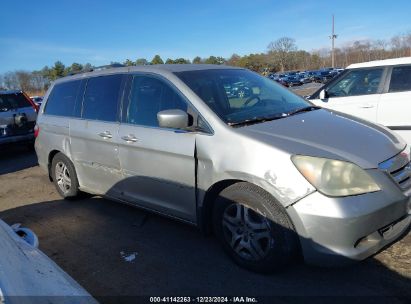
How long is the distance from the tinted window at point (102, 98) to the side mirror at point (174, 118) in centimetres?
111

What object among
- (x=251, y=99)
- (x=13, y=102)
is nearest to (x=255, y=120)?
(x=251, y=99)

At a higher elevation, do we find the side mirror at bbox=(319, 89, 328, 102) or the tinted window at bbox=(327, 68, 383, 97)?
the tinted window at bbox=(327, 68, 383, 97)

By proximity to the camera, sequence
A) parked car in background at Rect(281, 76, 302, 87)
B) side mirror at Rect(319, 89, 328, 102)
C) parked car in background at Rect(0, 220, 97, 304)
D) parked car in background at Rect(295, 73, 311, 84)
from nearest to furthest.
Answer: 1. parked car in background at Rect(0, 220, 97, 304)
2. side mirror at Rect(319, 89, 328, 102)
3. parked car in background at Rect(281, 76, 302, 87)
4. parked car in background at Rect(295, 73, 311, 84)

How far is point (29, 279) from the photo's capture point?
1.74 metres

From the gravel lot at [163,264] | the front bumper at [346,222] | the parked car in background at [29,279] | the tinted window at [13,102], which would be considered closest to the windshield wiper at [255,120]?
the front bumper at [346,222]

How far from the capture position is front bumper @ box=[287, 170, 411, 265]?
2.68 meters

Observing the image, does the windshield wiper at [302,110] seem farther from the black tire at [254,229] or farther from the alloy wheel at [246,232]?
the alloy wheel at [246,232]

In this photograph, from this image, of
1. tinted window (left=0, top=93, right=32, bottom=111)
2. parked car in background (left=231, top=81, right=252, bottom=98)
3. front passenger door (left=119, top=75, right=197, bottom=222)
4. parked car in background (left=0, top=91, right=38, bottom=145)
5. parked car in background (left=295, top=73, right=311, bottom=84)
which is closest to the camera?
front passenger door (left=119, top=75, right=197, bottom=222)

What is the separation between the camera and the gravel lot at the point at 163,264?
3006 millimetres

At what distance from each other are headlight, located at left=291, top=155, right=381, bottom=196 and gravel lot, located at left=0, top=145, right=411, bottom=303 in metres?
0.80

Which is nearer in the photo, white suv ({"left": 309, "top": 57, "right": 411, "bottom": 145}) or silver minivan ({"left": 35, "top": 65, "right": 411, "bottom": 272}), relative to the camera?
silver minivan ({"left": 35, "top": 65, "right": 411, "bottom": 272})

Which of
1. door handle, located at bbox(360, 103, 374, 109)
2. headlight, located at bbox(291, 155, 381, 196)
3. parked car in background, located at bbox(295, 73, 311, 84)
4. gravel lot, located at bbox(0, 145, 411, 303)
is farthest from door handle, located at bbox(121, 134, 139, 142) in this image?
parked car in background, located at bbox(295, 73, 311, 84)

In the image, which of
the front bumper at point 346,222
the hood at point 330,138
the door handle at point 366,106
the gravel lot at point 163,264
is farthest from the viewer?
the door handle at point 366,106

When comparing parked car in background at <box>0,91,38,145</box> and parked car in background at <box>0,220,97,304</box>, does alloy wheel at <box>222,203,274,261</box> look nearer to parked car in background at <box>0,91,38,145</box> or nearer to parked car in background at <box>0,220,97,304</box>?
parked car in background at <box>0,220,97,304</box>
